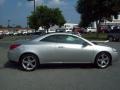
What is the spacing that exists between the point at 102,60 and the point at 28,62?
2.91m

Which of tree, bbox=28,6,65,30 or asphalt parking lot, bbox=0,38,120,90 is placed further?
tree, bbox=28,6,65,30

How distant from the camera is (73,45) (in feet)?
41.2

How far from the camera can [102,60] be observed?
506 inches

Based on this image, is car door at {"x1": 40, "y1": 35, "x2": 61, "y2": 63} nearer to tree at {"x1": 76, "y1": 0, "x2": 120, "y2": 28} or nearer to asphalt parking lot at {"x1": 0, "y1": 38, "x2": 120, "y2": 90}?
asphalt parking lot at {"x1": 0, "y1": 38, "x2": 120, "y2": 90}

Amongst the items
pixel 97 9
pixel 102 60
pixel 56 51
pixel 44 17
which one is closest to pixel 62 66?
pixel 56 51

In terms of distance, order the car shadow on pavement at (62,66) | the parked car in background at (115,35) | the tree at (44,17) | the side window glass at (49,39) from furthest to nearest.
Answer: the tree at (44,17)
the parked car in background at (115,35)
the car shadow on pavement at (62,66)
the side window glass at (49,39)

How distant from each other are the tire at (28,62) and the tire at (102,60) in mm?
2419

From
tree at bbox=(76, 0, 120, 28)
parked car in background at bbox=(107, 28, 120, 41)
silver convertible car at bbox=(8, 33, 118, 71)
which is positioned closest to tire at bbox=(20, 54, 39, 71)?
silver convertible car at bbox=(8, 33, 118, 71)

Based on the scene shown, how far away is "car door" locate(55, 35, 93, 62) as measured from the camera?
12.5m

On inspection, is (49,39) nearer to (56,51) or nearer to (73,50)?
(56,51)

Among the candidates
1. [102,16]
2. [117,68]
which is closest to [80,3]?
[102,16]

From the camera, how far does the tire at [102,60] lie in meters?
12.8

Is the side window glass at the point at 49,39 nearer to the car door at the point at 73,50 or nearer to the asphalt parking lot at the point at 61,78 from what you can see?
the car door at the point at 73,50

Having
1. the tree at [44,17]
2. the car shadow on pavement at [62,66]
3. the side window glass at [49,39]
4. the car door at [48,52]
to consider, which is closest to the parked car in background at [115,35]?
the tree at [44,17]
